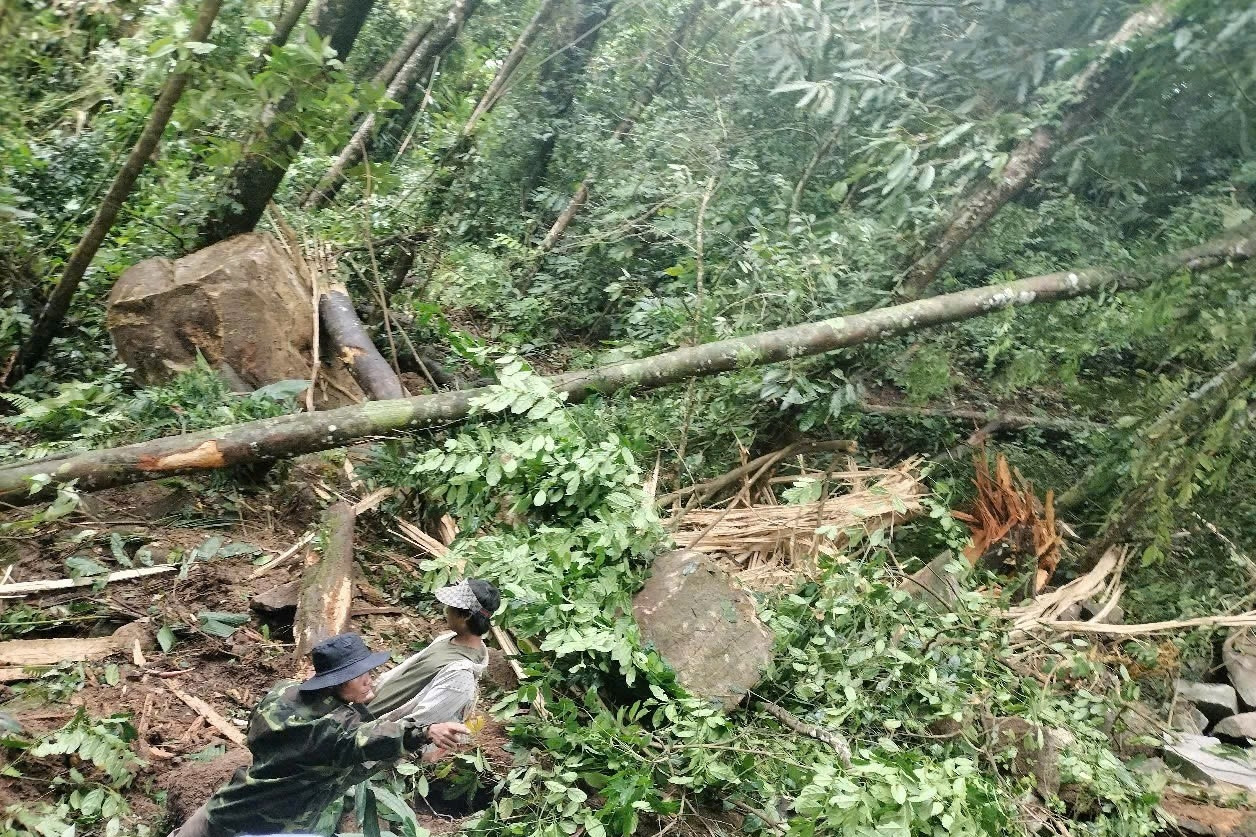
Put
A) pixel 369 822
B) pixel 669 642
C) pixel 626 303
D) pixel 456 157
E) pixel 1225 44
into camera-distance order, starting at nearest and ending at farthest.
Answer: 1. pixel 369 822
2. pixel 669 642
3. pixel 1225 44
4. pixel 456 157
5. pixel 626 303

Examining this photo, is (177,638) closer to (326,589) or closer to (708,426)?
(326,589)

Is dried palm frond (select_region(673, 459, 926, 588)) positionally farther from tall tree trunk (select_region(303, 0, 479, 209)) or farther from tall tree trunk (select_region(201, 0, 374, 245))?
tall tree trunk (select_region(303, 0, 479, 209))

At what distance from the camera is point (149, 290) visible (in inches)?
223

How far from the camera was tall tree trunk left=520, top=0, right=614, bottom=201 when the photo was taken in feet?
31.4

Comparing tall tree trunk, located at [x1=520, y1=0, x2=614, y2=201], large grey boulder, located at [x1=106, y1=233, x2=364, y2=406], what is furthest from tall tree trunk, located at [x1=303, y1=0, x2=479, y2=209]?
large grey boulder, located at [x1=106, y1=233, x2=364, y2=406]

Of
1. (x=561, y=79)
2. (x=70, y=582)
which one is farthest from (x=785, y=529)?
(x=561, y=79)

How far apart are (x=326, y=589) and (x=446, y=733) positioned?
1.65 meters

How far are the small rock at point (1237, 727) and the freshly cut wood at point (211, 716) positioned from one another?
19.6 ft

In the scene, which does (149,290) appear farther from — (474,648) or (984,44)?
(984,44)

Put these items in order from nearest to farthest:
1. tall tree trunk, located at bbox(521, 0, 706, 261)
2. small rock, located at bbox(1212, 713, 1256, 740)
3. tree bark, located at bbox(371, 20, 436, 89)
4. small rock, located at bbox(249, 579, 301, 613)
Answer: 1. small rock, located at bbox(249, 579, 301, 613)
2. small rock, located at bbox(1212, 713, 1256, 740)
3. tall tree trunk, located at bbox(521, 0, 706, 261)
4. tree bark, located at bbox(371, 20, 436, 89)

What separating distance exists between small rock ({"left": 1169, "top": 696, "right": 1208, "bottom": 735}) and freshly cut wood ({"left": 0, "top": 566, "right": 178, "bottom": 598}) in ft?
20.8

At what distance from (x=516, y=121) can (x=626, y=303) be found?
2932 millimetres

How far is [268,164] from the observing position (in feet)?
19.4

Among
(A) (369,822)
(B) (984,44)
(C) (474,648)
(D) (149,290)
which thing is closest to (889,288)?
(B) (984,44)
